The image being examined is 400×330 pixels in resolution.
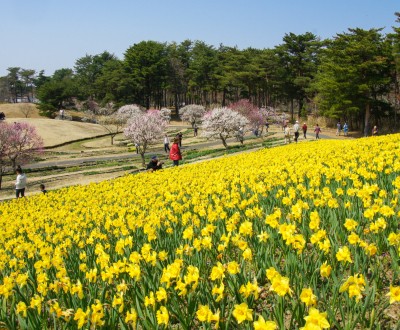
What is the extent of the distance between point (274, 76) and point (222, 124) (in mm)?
32601

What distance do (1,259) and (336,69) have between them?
143 ft

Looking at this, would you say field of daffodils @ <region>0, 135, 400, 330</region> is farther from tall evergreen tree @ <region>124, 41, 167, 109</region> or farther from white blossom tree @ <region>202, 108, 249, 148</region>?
tall evergreen tree @ <region>124, 41, 167, 109</region>

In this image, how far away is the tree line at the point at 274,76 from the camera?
4294 cm

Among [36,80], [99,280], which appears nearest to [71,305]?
[99,280]

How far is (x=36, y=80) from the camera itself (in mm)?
106750

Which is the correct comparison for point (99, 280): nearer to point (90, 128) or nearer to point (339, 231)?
point (339, 231)

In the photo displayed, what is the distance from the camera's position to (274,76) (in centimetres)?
6594

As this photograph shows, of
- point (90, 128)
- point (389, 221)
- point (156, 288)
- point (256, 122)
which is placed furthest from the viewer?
point (90, 128)

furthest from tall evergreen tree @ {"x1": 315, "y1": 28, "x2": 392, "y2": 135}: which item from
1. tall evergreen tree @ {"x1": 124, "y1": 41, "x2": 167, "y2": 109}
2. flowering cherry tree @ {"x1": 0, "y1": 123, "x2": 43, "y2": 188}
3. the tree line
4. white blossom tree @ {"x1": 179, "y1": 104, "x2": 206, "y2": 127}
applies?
tall evergreen tree @ {"x1": 124, "y1": 41, "x2": 167, "y2": 109}

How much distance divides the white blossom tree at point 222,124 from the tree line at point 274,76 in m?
14.1

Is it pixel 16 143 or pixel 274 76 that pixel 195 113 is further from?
pixel 16 143

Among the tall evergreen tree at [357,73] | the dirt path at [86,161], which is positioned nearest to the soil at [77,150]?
the dirt path at [86,161]

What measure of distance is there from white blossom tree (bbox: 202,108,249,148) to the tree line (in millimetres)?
14112

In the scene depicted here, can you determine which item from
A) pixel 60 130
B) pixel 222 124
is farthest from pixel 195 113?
pixel 222 124
